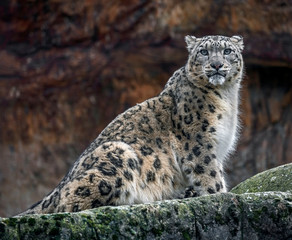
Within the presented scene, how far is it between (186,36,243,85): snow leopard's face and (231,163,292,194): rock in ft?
3.13

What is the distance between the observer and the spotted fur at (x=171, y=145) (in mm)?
5227

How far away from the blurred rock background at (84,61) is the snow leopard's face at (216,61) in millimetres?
4384

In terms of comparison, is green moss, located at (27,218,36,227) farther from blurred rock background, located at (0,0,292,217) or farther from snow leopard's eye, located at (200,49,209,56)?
blurred rock background, located at (0,0,292,217)

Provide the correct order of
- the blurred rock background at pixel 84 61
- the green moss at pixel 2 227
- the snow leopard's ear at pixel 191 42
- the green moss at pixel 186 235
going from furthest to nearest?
1. the blurred rock background at pixel 84 61
2. the snow leopard's ear at pixel 191 42
3. the green moss at pixel 186 235
4. the green moss at pixel 2 227

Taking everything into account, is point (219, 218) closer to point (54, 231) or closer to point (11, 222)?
point (54, 231)

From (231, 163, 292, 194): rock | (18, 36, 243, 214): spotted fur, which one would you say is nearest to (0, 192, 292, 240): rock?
(231, 163, 292, 194): rock

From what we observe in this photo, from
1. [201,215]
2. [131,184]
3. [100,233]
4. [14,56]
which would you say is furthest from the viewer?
[14,56]

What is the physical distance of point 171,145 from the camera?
599cm

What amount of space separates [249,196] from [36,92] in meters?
7.01

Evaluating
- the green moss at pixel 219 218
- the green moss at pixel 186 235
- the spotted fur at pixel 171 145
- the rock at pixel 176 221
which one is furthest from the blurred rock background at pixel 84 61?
the green moss at pixel 186 235

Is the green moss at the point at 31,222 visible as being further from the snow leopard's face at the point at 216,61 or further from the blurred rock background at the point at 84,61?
the blurred rock background at the point at 84,61

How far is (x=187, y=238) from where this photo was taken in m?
4.00

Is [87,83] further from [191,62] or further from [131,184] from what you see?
[131,184]

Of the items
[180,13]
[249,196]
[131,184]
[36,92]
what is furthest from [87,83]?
[249,196]
